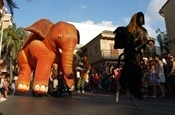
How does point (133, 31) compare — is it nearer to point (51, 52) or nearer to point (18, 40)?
point (51, 52)

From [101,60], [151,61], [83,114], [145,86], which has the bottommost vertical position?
[83,114]

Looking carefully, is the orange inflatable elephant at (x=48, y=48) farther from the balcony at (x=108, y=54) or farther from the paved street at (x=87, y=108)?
the balcony at (x=108, y=54)

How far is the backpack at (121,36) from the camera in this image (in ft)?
22.5

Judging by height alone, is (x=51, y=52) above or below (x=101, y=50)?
below

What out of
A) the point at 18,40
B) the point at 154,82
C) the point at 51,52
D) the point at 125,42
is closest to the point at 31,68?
the point at 51,52

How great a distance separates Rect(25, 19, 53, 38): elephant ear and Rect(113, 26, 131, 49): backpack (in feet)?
7.34

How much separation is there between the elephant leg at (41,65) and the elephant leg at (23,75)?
20.5 inches

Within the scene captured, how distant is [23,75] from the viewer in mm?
8414

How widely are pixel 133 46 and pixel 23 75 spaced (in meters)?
3.26

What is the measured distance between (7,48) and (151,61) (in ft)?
102

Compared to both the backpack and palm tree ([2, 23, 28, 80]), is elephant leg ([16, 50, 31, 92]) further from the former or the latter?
palm tree ([2, 23, 28, 80])

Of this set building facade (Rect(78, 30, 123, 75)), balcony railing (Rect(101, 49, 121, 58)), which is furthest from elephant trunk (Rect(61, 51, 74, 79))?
balcony railing (Rect(101, 49, 121, 58))

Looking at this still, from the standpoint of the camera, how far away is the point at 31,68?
340 inches

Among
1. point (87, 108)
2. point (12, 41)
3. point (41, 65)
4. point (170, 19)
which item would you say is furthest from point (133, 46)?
point (12, 41)
